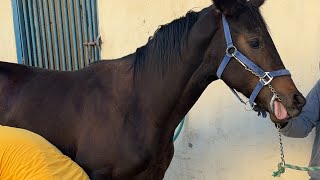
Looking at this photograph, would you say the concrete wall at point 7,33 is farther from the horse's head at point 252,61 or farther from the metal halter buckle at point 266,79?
the metal halter buckle at point 266,79

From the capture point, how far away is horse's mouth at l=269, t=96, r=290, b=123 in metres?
2.19

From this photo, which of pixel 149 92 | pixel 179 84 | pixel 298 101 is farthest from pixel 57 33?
pixel 298 101

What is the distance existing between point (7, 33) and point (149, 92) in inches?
124

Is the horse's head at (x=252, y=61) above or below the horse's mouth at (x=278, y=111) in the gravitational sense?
above

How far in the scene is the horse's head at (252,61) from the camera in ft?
7.20

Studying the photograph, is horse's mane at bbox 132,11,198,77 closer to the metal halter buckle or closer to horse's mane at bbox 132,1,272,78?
horse's mane at bbox 132,1,272,78

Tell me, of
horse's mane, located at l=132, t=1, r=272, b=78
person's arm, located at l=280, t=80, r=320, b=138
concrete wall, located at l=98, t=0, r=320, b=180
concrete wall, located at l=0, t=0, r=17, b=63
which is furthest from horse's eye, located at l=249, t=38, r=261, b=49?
concrete wall, located at l=0, t=0, r=17, b=63

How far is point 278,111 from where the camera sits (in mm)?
2205

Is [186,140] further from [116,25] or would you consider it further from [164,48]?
[164,48]

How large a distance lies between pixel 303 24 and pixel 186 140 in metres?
1.45

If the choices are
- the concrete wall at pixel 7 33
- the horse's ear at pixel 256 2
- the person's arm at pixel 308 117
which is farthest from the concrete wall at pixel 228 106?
the concrete wall at pixel 7 33

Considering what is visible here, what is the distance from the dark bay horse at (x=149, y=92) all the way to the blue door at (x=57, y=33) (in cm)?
169

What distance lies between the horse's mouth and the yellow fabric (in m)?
1.02

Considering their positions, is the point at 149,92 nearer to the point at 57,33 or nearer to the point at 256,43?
the point at 256,43
